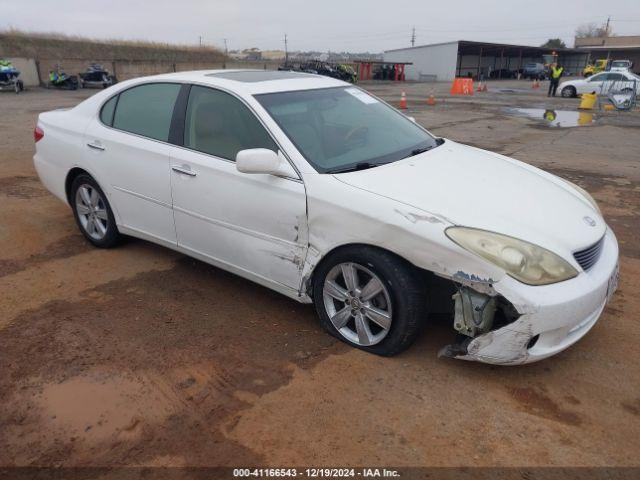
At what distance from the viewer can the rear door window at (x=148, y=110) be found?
389 centimetres

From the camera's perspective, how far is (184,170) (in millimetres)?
3635

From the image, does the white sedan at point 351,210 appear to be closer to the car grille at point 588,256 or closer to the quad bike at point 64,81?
the car grille at point 588,256

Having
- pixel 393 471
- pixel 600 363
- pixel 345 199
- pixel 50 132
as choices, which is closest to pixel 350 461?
pixel 393 471

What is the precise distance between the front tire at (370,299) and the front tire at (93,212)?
7.56 feet

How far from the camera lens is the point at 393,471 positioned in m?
2.24

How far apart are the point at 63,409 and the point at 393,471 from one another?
5.62ft

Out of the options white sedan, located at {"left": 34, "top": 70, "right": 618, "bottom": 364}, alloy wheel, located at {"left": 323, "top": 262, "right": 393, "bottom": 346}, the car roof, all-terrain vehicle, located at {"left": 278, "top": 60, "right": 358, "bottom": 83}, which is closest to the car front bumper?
white sedan, located at {"left": 34, "top": 70, "right": 618, "bottom": 364}

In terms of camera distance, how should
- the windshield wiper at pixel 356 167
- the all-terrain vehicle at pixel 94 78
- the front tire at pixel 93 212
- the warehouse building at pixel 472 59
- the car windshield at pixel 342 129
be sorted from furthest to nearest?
the warehouse building at pixel 472 59 → the all-terrain vehicle at pixel 94 78 → the front tire at pixel 93 212 → the car windshield at pixel 342 129 → the windshield wiper at pixel 356 167

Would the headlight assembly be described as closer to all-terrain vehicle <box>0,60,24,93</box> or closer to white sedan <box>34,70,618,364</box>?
white sedan <box>34,70,618,364</box>

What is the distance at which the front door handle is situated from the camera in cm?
359

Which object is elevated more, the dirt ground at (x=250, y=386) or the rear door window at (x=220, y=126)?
the rear door window at (x=220, y=126)

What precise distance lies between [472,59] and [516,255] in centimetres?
5868

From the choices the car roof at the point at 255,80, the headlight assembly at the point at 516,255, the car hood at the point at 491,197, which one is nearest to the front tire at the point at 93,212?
the car roof at the point at 255,80

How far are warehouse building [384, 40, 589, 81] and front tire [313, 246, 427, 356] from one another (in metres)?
49.6
